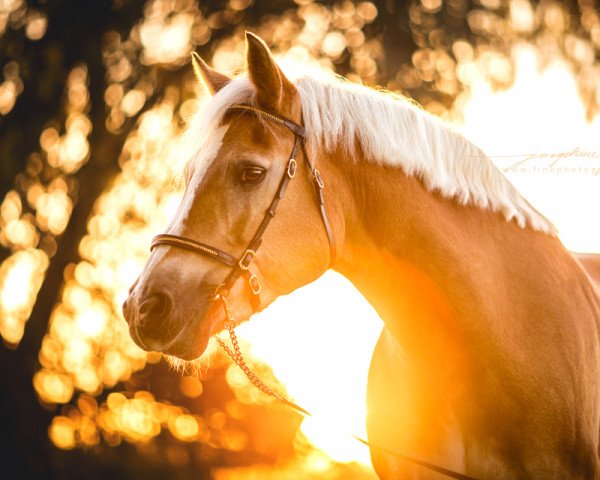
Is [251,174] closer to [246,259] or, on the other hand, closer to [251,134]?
[251,134]

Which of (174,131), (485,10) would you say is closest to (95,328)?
(174,131)

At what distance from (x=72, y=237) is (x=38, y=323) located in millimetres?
1369

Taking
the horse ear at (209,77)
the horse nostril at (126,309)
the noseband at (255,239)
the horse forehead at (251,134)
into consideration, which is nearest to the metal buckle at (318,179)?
the noseband at (255,239)

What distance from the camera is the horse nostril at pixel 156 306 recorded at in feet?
7.82

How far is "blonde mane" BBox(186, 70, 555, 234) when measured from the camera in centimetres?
272

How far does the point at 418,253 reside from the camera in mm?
2711

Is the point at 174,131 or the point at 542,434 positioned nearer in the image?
the point at 542,434

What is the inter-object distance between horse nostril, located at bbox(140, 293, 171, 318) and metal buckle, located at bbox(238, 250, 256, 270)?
1.07 feet

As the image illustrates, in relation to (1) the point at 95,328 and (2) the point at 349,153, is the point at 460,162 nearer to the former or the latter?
(2) the point at 349,153

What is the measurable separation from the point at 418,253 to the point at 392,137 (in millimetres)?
525

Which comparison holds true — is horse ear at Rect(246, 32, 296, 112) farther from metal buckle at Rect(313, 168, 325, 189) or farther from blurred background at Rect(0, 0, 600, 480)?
blurred background at Rect(0, 0, 600, 480)

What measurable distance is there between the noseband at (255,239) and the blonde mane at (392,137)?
60 mm

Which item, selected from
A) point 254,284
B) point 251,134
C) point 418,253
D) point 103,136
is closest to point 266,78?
point 251,134

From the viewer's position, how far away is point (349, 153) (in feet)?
9.07
